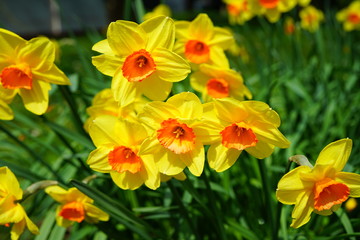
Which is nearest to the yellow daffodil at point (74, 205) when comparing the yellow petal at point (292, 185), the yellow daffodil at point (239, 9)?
the yellow petal at point (292, 185)

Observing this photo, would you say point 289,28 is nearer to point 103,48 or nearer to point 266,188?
point 266,188

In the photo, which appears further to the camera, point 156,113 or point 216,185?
point 216,185

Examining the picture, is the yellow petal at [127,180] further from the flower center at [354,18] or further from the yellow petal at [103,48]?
the flower center at [354,18]

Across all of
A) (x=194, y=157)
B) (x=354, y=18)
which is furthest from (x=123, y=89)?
(x=354, y=18)

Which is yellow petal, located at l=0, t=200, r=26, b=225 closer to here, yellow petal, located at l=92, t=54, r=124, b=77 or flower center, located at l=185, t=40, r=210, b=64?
yellow petal, located at l=92, t=54, r=124, b=77

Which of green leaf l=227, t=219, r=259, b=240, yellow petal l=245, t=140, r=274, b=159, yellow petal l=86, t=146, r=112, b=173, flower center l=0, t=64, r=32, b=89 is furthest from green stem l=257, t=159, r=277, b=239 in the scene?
flower center l=0, t=64, r=32, b=89

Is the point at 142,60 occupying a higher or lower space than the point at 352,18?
higher

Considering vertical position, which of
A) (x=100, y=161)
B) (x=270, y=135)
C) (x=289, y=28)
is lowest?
(x=289, y=28)

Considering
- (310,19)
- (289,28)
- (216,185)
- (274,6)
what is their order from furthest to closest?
(310,19) < (289,28) < (274,6) < (216,185)
